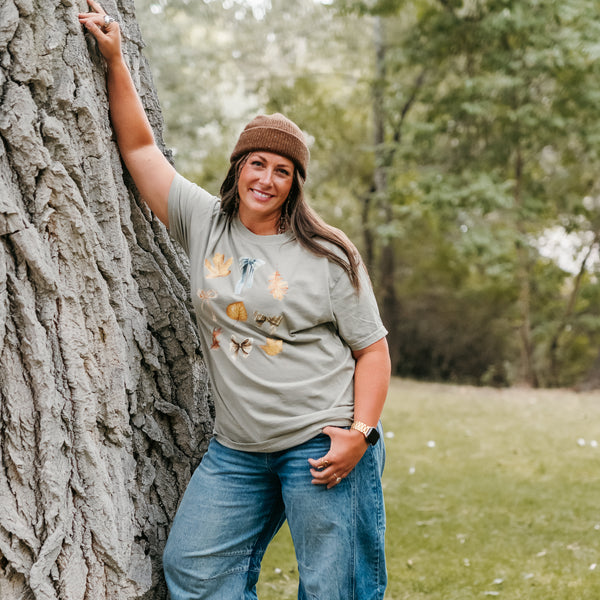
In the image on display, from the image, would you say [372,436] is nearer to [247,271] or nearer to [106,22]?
[247,271]

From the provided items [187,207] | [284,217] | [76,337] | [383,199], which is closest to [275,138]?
[284,217]

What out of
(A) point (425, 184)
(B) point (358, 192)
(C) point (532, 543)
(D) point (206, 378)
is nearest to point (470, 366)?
(A) point (425, 184)

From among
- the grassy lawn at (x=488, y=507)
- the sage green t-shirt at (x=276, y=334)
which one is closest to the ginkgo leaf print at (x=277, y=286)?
the sage green t-shirt at (x=276, y=334)

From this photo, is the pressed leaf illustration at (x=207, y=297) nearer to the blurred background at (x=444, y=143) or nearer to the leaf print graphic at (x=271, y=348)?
the leaf print graphic at (x=271, y=348)

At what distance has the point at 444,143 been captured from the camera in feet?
44.5

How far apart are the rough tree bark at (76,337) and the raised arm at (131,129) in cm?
5

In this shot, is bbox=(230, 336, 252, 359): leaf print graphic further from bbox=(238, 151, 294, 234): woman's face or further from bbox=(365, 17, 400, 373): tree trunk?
bbox=(365, 17, 400, 373): tree trunk

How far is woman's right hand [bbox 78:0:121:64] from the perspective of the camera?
2258 millimetres

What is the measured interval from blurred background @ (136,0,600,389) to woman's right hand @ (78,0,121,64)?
9.58 m

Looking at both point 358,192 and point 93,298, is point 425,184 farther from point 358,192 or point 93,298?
point 93,298

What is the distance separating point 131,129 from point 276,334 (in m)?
0.80

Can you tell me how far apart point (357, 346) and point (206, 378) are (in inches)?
25.2

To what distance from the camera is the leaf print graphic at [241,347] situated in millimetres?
2297

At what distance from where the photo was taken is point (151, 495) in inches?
98.3
